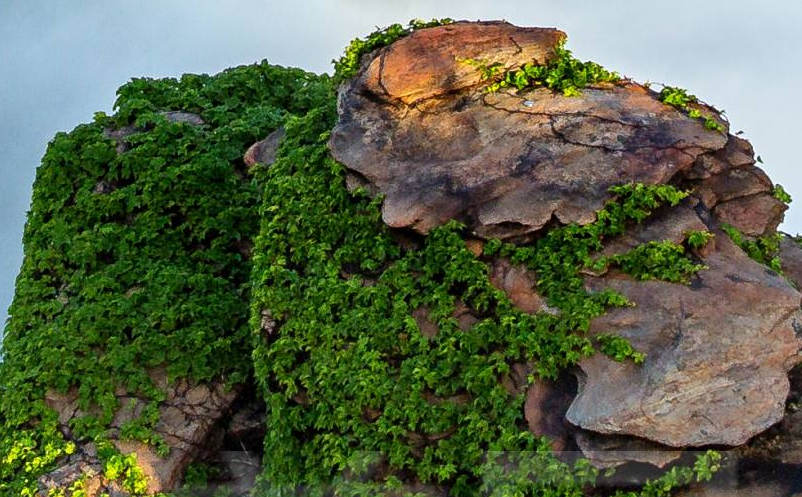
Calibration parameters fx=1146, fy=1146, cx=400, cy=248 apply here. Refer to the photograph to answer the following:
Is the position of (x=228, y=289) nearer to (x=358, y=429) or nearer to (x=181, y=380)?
(x=181, y=380)

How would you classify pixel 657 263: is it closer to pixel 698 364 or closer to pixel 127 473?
pixel 698 364

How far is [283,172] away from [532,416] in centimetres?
385

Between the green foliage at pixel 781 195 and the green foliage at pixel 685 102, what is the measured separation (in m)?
0.85

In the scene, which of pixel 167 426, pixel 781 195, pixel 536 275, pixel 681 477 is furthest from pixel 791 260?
pixel 167 426

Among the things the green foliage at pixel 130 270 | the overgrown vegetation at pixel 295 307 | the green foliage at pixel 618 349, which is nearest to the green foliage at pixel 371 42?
the overgrown vegetation at pixel 295 307

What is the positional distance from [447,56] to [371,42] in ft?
3.27

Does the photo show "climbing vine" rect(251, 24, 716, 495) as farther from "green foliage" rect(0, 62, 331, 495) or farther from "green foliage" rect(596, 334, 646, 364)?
"green foliage" rect(0, 62, 331, 495)

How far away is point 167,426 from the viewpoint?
11383mm

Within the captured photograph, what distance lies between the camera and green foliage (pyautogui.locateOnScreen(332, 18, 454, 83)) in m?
11.6

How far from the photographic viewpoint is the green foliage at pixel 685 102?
1065 centimetres

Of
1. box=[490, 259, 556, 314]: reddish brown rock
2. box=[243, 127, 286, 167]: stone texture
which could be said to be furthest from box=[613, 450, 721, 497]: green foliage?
box=[243, 127, 286, 167]: stone texture

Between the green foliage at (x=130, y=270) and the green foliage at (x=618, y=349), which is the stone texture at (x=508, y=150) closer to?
the green foliage at (x=618, y=349)

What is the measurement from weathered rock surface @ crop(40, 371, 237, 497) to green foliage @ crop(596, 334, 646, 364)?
4.18 m

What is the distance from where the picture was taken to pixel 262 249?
1116 cm
